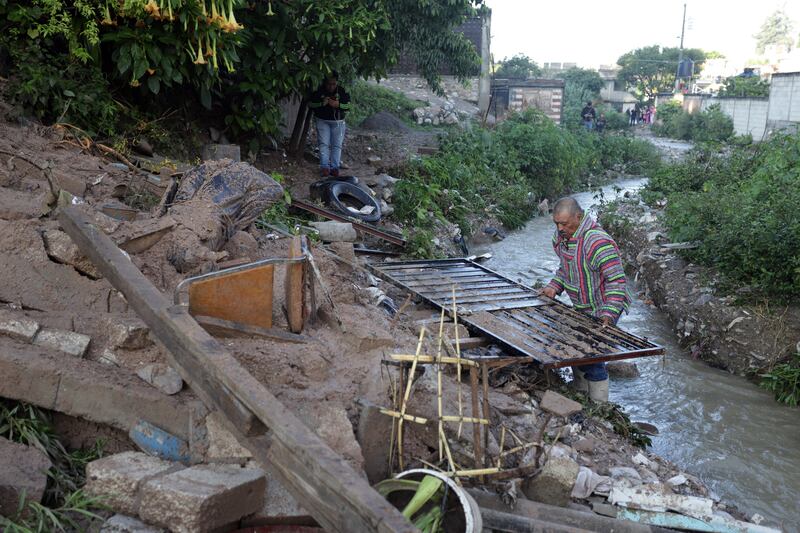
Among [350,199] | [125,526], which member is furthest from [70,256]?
[350,199]

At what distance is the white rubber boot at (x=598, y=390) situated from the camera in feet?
16.1

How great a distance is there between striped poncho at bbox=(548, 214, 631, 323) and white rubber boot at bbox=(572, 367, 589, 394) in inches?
17.9

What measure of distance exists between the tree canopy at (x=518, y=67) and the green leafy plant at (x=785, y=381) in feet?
75.5

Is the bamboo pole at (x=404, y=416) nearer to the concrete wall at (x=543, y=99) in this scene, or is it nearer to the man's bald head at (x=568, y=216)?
the man's bald head at (x=568, y=216)

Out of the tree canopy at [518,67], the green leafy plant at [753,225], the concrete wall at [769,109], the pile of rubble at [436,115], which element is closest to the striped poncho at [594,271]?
the green leafy plant at [753,225]

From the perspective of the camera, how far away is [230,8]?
6.21m

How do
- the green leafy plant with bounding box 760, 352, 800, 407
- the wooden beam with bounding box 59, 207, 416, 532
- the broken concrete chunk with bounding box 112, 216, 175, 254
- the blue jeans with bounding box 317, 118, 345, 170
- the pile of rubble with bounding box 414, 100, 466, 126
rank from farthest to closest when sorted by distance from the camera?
the pile of rubble with bounding box 414, 100, 466, 126
the blue jeans with bounding box 317, 118, 345, 170
the green leafy plant with bounding box 760, 352, 800, 407
the broken concrete chunk with bounding box 112, 216, 175, 254
the wooden beam with bounding box 59, 207, 416, 532

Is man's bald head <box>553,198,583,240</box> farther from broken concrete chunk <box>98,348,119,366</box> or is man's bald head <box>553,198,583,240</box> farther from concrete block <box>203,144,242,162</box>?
concrete block <box>203,144,242,162</box>

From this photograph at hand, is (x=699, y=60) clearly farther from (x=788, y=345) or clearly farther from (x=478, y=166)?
(x=788, y=345)

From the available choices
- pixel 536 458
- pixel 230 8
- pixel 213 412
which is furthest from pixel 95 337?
pixel 230 8

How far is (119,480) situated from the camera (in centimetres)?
243

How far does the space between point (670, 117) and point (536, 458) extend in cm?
2801

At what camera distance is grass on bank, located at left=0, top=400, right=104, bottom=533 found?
2.32m

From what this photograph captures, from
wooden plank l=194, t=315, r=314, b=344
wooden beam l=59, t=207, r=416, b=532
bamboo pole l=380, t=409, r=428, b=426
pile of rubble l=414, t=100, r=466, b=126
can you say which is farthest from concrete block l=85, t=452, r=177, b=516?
pile of rubble l=414, t=100, r=466, b=126
